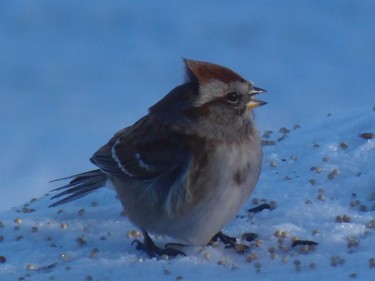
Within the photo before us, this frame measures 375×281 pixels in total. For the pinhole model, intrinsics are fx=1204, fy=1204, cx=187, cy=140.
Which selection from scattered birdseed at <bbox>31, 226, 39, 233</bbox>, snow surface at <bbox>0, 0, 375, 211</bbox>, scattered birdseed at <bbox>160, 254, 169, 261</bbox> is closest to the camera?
scattered birdseed at <bbox>160, 254, 169, 261</bbox>

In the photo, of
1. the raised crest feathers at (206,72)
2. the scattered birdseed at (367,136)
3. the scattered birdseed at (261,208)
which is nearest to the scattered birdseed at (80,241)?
the scattered birdseed at (261,208)

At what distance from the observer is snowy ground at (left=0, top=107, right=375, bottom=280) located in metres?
4.79

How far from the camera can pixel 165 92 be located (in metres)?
10.3

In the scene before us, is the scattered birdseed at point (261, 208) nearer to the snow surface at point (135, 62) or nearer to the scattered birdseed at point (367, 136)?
the scattered birdseed at point (367, 136)

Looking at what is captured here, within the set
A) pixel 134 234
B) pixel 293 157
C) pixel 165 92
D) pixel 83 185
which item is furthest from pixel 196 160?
pixel 165 92

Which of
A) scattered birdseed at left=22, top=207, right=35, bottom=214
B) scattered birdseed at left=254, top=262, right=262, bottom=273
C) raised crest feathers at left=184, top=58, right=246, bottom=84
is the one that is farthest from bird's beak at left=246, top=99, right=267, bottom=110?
scattered birdseed at left=22, top=207, right=35, bottom=214

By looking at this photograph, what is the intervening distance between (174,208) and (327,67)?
20.4ft

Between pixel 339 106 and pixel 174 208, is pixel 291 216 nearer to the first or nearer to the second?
pixel 174 208

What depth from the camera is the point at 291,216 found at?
531 cm

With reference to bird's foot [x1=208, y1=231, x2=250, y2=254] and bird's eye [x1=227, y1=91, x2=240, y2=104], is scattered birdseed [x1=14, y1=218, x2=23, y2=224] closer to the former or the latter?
bird's foot [x1=208, y1=231, x2=250, y2=254]

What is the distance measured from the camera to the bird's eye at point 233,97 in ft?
16.4

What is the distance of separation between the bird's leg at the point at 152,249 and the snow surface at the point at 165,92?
0.15 ft

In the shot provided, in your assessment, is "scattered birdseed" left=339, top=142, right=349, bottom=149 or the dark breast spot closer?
the dark breast spot

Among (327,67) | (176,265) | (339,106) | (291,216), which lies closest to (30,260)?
(176,265)
